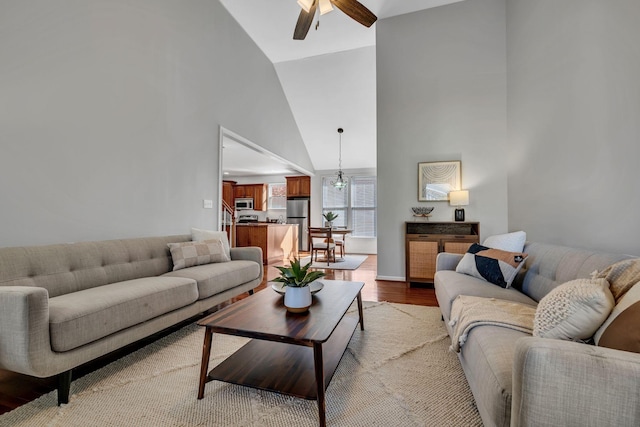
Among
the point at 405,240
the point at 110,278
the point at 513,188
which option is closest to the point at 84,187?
the point at 110,278

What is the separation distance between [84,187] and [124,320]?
4.11 ft

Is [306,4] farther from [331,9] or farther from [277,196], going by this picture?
[277,196]

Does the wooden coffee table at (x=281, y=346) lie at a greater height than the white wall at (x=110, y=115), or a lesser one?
lesser

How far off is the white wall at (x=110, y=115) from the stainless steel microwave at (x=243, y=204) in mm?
4946

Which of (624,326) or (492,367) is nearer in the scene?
(624,326)

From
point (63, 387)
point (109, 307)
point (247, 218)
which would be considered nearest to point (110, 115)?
point (109, 307)

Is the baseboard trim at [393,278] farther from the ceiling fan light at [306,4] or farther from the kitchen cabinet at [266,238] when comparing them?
the ceiling fan light at [306,4]

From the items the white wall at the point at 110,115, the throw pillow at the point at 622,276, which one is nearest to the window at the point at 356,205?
the white wall at the point at 110,115

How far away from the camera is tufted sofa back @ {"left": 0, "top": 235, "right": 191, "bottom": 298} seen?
5.55 ft

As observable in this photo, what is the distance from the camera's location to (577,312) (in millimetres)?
1008

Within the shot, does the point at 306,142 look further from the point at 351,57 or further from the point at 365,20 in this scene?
the point at 365,20

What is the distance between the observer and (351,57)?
5.18 meters

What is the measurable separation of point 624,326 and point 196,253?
292 cm

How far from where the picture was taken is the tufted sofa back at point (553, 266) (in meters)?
1.47
